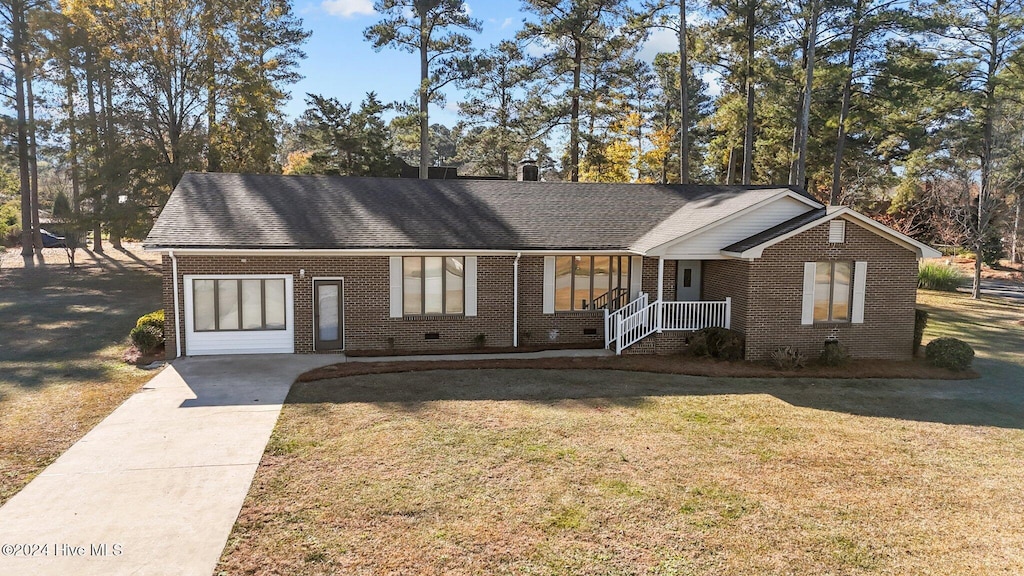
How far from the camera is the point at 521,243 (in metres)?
15.1

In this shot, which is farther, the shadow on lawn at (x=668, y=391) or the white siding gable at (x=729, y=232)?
the white siding gable at (x=729, y=232)

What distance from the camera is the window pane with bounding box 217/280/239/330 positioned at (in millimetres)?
13781

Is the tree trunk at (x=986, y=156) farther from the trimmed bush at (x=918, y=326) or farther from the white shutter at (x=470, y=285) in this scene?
the white shutter at (x=470, y=285)

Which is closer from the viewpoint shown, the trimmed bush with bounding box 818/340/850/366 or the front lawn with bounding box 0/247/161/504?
the front lawn with bounding box 0/247/161/504

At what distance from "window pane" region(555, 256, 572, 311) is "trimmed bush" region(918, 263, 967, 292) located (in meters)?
23.7

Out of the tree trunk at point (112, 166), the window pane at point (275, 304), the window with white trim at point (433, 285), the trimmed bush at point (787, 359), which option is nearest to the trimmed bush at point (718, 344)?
the trimmed bush at point (787, 359)

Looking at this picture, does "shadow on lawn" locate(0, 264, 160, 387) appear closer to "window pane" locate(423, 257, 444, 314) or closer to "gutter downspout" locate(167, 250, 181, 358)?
"gutter downspout" locate(167, 250, 181, 358)

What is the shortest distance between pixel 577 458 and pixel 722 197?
1193cm

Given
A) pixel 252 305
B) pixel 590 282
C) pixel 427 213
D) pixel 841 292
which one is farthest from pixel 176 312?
pixel 841 292

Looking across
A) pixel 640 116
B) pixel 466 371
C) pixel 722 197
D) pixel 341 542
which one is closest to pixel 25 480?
pixel 341 542

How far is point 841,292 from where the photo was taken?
14195 mm

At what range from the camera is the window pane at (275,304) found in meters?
14.0

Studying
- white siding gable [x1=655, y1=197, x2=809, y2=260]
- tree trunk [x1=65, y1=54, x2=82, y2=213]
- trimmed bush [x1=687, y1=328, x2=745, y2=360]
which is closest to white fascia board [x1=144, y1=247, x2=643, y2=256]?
white siding gable [x1=655, y1=197, x2=809, y2=260]

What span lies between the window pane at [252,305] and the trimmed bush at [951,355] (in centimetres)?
1579
